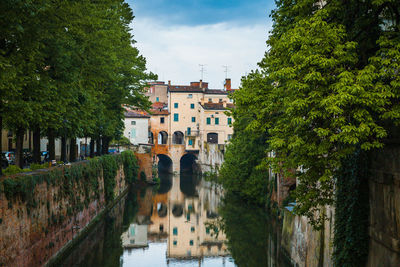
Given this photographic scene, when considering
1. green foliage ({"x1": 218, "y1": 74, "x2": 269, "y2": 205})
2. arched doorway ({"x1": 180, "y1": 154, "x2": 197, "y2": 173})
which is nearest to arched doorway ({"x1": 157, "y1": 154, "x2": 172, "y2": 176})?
arched doorway ({"x1": 180, "y1": 154, "x2": 197, "y2": 173})

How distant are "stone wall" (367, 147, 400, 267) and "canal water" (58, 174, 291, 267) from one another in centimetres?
733

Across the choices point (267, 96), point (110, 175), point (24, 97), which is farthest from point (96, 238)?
point (267, 96)

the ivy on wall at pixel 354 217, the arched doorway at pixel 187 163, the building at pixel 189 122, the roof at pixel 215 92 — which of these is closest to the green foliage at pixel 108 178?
the ivy on wall at pixel 354 217

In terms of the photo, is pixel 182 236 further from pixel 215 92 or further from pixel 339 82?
pixel 215 92

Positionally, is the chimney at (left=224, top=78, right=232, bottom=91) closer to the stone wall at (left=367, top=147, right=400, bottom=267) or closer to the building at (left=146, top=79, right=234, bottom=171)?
the building at (left=146, top=79, right=234, bottom=171)

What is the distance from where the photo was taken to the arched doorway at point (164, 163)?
59.6 metres

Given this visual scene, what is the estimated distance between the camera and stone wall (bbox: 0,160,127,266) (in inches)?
413

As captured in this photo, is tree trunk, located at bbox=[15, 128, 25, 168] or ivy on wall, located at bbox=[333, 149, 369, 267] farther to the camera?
tree trunk, located at bbox=[15, 128, 25, 168]

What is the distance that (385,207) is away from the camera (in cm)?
873

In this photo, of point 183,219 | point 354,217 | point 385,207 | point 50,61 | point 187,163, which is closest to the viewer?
point 385,207

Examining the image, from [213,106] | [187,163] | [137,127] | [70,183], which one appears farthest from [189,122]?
[70,183]

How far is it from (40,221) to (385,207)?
10989mm

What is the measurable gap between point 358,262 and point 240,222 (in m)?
14.8

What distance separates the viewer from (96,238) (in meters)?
20.3
